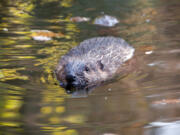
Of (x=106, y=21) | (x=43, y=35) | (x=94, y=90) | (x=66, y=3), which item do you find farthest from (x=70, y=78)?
(x=66, y=3)

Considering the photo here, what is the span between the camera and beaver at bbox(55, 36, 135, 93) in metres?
5.14

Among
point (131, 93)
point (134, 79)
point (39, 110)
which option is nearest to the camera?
point (39, 110)

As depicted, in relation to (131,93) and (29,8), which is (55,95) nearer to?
(131,93)

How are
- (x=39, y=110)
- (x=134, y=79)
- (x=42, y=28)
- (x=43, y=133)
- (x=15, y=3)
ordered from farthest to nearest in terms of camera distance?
(x=15, y=3), (x=42, y=28), (x=134, y=79), (x=39, y=110), (x=43, y=133)

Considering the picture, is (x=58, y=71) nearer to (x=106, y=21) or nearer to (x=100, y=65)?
(x=100, y=65)

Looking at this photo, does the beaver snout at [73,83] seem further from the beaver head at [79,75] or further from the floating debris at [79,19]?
the floating debris at [79,19]

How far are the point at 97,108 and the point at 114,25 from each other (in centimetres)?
470

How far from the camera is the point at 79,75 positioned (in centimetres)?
521

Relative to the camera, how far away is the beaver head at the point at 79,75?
506 cm

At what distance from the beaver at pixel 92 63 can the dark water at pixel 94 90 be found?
0.76 feet

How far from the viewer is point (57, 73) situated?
18.1ft

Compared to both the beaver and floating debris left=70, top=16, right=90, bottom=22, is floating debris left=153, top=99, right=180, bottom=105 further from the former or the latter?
floating debris left=70, top=16, right=90, bottom=22

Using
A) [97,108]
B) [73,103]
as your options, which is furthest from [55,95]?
[97,108]

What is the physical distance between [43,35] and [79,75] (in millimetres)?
2574
